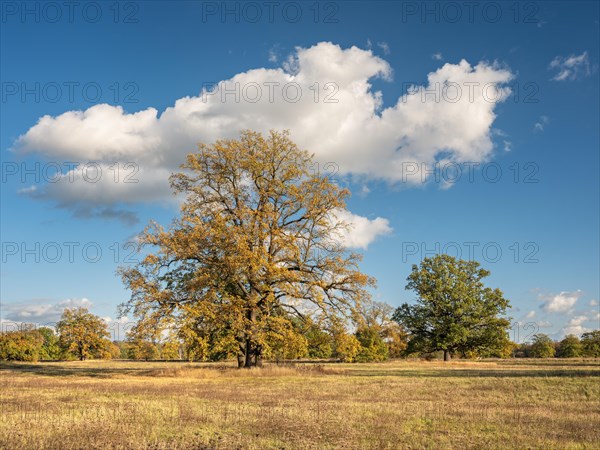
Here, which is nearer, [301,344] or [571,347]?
[301,344]

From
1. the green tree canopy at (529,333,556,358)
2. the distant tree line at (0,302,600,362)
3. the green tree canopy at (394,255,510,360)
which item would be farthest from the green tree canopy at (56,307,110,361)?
the green tree canopy at (529,333,556,358)

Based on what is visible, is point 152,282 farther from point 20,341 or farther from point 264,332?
point 20,341

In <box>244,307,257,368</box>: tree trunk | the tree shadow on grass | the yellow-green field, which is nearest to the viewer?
the yellow-green field

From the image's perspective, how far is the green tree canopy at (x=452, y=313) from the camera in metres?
63.6

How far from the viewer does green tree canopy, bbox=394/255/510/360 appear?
209 ft

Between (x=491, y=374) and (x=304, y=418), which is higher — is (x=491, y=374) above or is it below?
→ below

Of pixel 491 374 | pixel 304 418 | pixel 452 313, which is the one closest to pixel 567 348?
pixel 452 313

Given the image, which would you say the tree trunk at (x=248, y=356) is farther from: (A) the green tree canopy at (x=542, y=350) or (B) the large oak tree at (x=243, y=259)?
(A) the green tree canopy at (x=542, y=350)

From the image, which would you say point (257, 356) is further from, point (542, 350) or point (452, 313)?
point (542, 350)

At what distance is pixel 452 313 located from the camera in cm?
6450

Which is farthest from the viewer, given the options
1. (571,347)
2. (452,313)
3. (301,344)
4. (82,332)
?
(571,347)

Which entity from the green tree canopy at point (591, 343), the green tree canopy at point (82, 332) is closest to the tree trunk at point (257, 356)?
the green tree canopy at point (82, 332)

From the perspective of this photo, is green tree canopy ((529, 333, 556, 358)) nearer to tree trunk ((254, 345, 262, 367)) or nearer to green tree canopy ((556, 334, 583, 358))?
green tree canopy ((556, 334, 583, 358))

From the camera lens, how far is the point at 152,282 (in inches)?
1394
